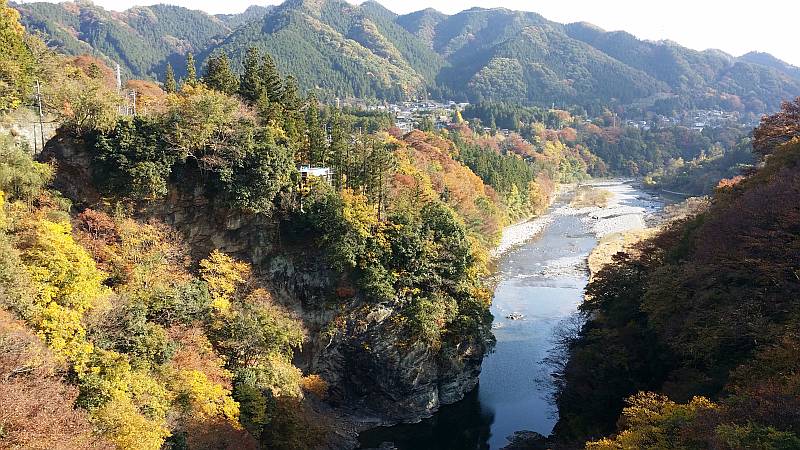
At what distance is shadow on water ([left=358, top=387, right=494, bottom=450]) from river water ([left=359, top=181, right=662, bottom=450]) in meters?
0.05

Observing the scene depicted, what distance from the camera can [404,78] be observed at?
16475cm

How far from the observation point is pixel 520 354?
3384 centimetres

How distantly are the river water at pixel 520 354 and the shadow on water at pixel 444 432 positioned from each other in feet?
0.16

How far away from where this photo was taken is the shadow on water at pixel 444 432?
25219 millimetres

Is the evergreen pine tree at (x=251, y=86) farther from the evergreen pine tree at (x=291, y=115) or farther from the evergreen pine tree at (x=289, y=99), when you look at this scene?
the evergreen pine tree at (x=291, y=115)

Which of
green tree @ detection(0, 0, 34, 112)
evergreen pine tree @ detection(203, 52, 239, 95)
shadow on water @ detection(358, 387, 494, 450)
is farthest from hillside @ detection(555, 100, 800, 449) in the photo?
green tree @ detection(0, 0, 34, 112)

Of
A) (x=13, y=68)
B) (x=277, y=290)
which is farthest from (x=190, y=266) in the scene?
(x=13, y=68)

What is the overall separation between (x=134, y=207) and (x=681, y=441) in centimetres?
2218

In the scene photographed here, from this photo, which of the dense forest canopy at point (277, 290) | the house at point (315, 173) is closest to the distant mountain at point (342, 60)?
the house at point (315, 173)

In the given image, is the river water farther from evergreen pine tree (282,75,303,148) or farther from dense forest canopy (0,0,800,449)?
evergreen pine tree (282,75,303,148)

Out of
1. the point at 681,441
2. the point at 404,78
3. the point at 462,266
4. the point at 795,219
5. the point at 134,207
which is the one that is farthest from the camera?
the point at 404,78

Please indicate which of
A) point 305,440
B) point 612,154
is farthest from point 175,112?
point 612,154

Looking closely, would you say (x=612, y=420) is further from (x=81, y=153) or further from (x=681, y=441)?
(x=81, y=153)

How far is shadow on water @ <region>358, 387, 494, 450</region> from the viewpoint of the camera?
82.7 feet
